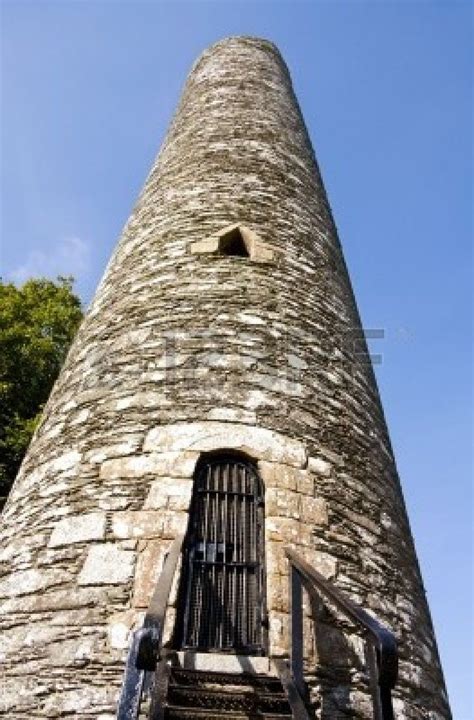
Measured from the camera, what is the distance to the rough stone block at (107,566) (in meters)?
3.08

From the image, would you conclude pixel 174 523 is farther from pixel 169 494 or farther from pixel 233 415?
pixel 233 415

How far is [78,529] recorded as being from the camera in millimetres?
3357

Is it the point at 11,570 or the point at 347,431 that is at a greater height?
the point at 347,431

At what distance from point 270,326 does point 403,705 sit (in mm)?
2418

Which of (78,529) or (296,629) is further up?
(78,529)

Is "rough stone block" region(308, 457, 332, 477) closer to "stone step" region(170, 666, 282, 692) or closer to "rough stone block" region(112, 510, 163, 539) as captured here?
"rough stone block" region(112, 510, 163, 539)

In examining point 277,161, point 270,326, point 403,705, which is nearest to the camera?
point 403,705

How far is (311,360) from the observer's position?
4.53 metres

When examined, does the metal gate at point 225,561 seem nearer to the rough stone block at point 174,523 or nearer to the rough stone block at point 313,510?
the rough stone block at point 174,523

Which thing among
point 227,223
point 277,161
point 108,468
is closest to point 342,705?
point 108,468

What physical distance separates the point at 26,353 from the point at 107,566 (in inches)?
288

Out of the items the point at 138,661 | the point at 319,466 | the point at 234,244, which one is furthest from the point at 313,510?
the point at 234,244

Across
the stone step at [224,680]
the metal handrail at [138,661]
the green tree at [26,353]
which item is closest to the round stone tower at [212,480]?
the stone step at [224,680]

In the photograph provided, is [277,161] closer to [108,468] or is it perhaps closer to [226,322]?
[226,322]
